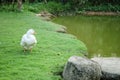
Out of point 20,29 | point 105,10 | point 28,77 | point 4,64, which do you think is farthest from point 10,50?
point 105,10

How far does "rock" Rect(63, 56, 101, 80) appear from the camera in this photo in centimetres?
968

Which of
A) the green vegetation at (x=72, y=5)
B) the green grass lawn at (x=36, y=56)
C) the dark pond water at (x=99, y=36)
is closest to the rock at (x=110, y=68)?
the green grass lawn at (x=36, y=56)

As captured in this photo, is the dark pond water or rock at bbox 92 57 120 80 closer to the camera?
rock at bbox 92 57 120 80

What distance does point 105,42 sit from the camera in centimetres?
1916

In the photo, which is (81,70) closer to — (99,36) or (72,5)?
(99,36)

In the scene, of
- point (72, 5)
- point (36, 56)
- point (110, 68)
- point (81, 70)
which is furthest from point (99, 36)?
point (72, 5)

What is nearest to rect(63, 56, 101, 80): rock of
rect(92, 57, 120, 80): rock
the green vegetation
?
rect(92, 57, 120, 80): rock

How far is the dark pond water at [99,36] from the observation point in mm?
16625

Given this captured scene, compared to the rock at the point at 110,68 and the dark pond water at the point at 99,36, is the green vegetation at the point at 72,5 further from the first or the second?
the rock at the point at 110,68

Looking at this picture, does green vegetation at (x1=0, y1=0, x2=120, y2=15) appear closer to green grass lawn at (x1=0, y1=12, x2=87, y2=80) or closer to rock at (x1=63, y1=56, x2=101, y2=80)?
green grass lawn at (x1=0, y1=12, x2=87, y2=80)

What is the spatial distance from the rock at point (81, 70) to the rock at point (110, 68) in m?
0.75

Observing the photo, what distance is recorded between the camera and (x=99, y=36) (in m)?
21.2

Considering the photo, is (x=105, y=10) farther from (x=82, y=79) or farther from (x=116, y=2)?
(x=82, y=79)

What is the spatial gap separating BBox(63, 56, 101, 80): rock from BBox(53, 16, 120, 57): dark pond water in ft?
18.2
